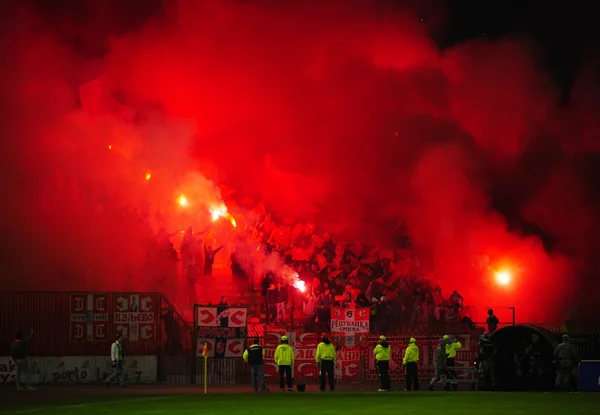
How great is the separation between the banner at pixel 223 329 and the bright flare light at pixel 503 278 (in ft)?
51.1

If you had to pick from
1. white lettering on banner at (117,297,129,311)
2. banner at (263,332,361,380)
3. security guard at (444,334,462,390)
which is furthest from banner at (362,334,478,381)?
white lettering on banner at (117,297,129,311)

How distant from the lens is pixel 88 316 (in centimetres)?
3173

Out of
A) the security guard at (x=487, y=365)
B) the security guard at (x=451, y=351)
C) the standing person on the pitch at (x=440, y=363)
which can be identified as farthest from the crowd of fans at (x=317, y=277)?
the security guard at (x=487, y=365)

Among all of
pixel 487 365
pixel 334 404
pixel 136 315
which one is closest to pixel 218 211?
pixel 136 315

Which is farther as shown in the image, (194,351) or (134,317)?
(134,317)

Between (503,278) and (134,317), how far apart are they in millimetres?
17895

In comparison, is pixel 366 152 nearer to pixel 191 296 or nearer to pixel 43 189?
pixel 191 296

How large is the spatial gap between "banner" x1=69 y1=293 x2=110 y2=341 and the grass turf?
22.4ft

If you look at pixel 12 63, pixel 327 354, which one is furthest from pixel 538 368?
pixel 12 63

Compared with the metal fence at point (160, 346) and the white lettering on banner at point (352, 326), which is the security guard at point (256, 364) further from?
the white lettering on banner at point (352, 326)

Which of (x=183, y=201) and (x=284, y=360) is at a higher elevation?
(x=183, y=201)

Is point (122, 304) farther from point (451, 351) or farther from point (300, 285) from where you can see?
point (300, 285)

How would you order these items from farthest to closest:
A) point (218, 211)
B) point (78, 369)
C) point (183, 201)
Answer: point (218, 211)
point (183, 201)
point (78, 369)

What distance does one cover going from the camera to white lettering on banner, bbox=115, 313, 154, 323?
31.9 meters
